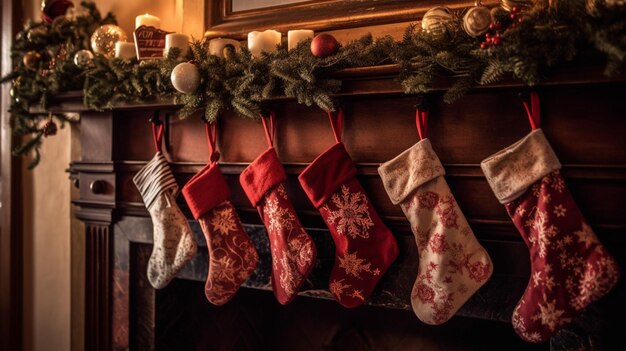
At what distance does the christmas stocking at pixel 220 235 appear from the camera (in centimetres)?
162

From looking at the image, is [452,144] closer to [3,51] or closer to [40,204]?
[40,204]

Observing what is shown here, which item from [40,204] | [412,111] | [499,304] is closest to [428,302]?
[499,304]

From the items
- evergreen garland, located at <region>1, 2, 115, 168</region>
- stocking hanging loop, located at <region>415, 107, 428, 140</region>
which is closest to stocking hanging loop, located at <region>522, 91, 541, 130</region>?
stocking hanging loop, located at <region>415, 107, 428, 140</region>

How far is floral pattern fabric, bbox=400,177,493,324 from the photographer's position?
1.33 metres

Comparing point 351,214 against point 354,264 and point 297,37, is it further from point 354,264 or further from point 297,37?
point 297,37

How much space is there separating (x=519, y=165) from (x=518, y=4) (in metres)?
0.37

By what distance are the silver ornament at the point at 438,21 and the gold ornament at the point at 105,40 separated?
3.74 ft

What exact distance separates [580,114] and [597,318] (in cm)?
46

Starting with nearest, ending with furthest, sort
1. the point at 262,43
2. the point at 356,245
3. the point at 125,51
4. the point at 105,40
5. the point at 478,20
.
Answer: the point at 478,20, the point at 356,245, the point at 262,43, the point at 125,51, the point at 105,40

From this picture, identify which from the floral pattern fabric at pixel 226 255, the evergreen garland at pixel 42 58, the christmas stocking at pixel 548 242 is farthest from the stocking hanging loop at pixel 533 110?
the evergreen garland at pixel 42 58

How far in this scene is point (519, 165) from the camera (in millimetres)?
1266

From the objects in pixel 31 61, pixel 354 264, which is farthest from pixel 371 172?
pixel 31 61

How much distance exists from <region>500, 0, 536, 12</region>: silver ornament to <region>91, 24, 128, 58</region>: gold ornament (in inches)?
51.7

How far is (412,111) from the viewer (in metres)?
1.42
